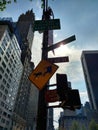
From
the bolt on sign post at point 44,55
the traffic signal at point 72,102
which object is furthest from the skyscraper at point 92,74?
the traffic signal at point 72,102

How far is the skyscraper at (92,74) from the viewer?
15644cm

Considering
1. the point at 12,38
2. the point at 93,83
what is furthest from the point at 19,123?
the point at 93,83

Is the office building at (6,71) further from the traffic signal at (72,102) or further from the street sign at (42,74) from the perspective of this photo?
the traffic signal at (72,102)

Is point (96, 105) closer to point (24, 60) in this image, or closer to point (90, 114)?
point (90, 114)

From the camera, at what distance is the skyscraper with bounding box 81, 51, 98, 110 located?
513 ft

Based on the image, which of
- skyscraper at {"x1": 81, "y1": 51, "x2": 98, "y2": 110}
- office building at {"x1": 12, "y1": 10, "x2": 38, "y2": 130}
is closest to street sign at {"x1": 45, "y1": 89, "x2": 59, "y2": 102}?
office building at {"x1": 12, "y1": 10, "x2": 38, "y2": 130}

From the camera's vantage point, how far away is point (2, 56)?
6525cm

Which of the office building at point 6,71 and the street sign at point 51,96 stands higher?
the office building at point 6,71

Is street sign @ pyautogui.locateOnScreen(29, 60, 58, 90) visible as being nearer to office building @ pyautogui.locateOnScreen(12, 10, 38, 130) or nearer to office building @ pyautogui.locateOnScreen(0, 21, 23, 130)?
office building @ pyautogui.locateOnScreen(0, 21, 23, 130)

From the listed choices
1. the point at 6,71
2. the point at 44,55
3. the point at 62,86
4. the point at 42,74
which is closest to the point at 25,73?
the point at 6,71

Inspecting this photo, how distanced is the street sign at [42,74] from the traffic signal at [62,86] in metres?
0.26

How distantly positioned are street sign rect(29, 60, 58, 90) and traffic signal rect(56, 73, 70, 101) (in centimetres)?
26

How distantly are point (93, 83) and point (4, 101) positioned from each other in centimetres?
12275

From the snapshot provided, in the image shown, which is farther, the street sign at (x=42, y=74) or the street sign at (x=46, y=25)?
the street sign at (x=46, y=25)
